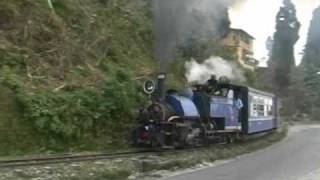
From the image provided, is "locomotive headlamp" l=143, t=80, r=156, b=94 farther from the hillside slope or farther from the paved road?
the paved road

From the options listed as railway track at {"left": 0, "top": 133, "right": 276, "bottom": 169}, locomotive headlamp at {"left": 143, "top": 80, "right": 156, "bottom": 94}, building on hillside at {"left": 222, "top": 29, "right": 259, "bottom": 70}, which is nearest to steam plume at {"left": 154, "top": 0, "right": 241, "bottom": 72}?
locomotive headlamp at {"left": 143, "top": 80, "right": 156, "bottom": 94}

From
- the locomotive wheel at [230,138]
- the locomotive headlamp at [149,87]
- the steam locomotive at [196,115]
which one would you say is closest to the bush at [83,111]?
the steam locomotive at [196,115]

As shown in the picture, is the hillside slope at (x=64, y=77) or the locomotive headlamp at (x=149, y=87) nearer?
the hillside slope at (x=64, y=77)

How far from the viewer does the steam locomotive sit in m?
20.1

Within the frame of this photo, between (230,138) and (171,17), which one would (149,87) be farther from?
(230,138)

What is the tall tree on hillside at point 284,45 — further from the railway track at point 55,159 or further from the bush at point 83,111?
the railway track at point 55,159

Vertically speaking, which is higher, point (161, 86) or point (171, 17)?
point (171, 17)

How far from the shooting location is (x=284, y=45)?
78562 mm

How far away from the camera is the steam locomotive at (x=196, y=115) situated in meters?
20.1

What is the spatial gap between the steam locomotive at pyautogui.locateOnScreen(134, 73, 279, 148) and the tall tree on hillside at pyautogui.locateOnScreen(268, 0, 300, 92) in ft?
157

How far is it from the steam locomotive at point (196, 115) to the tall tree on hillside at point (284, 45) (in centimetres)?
4799

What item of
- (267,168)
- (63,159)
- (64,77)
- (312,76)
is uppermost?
(312,76)

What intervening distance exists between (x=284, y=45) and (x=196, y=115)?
194ft

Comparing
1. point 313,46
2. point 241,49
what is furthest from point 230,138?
point 313,46
